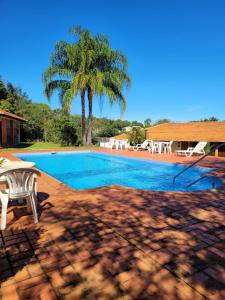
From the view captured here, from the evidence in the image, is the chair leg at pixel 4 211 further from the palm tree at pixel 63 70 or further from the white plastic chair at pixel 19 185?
the palm tree at pixel 63 70

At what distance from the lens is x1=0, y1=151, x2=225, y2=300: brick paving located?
213 cm

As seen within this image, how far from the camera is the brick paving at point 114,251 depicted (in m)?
2.13

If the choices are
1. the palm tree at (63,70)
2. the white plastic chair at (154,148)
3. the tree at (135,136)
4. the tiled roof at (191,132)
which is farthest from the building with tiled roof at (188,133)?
the palm tree at (63,70)

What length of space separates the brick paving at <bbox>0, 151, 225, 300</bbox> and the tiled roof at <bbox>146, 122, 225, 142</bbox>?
43.9 feet

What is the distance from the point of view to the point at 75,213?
403cm

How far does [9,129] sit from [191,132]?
16.3 meters

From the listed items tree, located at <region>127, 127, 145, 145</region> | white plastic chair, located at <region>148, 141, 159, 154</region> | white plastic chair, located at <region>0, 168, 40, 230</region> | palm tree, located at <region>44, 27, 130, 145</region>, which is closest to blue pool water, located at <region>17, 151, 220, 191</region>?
white plastic chair, located at <region>148, 141, 159, 154</region>

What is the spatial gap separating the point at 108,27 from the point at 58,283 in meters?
22.1

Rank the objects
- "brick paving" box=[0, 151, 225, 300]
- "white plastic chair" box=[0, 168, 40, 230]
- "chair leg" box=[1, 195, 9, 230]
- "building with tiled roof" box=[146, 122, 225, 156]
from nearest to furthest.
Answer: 1. "brick paving" box=[0, 151, 225, 300]
2. "chair leg" box=[1, 195, 9, 230]
3. "white plastic chair" box=[0, 168, 40, 230]
4. "building with tiled roof" box=[146, 122, 225, 156]

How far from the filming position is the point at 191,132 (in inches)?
722

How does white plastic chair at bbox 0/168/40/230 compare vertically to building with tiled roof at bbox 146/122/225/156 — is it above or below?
below

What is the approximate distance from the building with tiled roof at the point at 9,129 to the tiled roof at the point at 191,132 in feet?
39.9

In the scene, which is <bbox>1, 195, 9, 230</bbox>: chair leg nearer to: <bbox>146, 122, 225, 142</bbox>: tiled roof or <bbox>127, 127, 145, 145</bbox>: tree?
<bbox>146, 122, 225, 142</bbox>: tiled roof

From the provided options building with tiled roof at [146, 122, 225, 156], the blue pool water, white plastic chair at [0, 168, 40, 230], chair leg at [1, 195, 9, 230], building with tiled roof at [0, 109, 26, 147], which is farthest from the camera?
building with tiled roof at [0, 109, 26, 147]
